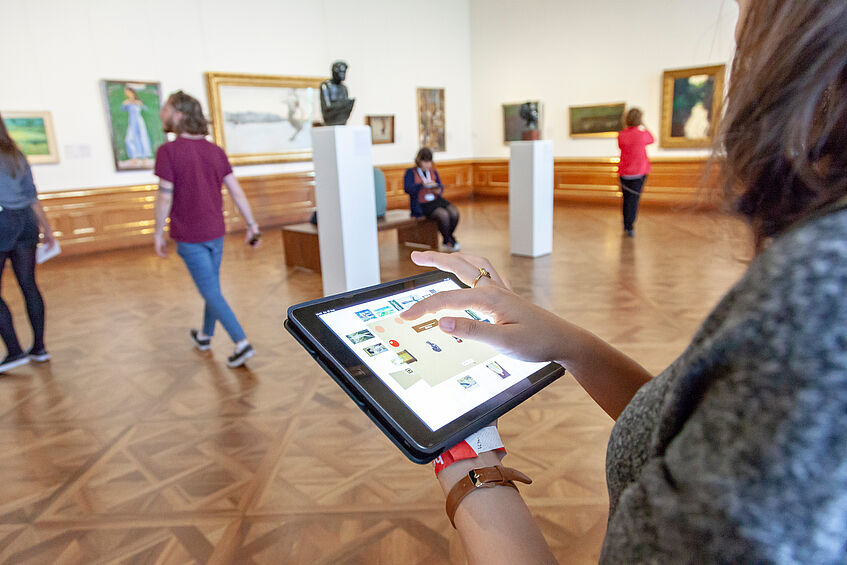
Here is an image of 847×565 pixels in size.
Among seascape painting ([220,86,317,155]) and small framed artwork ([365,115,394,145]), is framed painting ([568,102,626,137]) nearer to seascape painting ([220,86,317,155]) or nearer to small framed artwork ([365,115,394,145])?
small framed artwork ([365,115,394,145])

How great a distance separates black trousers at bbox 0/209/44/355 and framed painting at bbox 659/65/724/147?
10.6m

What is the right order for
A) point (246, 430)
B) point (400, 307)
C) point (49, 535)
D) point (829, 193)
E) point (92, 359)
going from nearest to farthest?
point (829, 193) → point (400, 307) → point (49, 535) → point (246, 430) → point (92, 359)

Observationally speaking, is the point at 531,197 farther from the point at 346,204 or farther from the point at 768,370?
the point at 768,370

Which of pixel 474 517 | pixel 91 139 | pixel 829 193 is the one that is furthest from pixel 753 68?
pixel 91 139

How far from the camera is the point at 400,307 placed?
1.10 metres

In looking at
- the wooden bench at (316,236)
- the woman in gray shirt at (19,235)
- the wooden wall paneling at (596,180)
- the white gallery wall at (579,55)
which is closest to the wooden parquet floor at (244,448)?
the woman in gray shirt at (19,235)

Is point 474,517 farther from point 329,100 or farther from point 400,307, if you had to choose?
point 329,100

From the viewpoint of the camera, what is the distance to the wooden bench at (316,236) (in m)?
6.75

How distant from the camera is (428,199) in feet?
25.7

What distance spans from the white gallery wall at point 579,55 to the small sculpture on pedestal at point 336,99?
26.4 feet

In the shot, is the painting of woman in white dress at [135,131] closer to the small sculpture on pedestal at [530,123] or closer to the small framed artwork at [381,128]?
the small framed artwork at [381,128]

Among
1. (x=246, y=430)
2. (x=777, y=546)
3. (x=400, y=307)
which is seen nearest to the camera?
(x=777, y=546)

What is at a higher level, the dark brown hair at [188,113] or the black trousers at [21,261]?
the dark brown hair at [188,113]

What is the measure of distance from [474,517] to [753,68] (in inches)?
26.7
